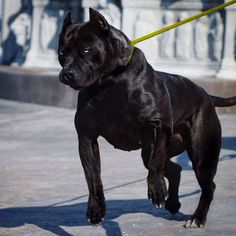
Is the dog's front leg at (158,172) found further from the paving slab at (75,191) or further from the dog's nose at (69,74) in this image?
the paving slab at (75,191)

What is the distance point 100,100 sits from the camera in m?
5.00

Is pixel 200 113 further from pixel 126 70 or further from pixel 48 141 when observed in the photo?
pixel 48 141

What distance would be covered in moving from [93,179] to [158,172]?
416mm

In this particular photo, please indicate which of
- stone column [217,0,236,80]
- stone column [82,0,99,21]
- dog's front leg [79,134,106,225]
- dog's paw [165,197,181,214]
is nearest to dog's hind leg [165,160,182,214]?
dog's paw [165,197,181,214]

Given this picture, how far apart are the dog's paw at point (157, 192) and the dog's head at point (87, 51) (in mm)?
688

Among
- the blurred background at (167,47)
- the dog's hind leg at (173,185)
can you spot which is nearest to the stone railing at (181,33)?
the blurred background at (167,47)

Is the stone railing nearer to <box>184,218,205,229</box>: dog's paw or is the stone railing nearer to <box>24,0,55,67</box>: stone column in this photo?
<box>24,0,55,67</box>: stone column

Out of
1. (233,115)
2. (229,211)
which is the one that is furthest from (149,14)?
(229,211)

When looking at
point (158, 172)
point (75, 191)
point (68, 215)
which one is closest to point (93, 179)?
point (158, 172)

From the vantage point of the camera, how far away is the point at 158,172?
5.03m

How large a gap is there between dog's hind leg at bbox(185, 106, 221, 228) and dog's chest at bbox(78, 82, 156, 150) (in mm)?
765

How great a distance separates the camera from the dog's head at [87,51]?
4.75 meters

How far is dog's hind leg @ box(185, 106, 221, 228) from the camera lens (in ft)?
19.0

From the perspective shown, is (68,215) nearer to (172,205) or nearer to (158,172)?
(172,205)
